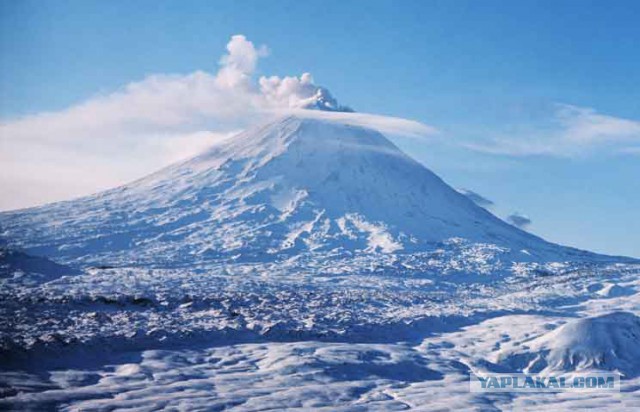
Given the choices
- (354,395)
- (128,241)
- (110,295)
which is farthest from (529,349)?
(128,241)

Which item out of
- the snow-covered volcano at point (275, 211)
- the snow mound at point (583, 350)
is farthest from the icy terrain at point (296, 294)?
the snow-covered volcano at point (275, 211)

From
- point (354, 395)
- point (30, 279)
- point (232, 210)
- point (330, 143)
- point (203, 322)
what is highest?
point (330, 143)

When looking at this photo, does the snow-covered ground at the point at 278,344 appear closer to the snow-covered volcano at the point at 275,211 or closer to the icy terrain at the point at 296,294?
the icy terrain at the point at 296,294

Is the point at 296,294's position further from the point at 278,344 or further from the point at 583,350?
the point at 583,350

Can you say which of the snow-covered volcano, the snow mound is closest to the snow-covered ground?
the snow mound

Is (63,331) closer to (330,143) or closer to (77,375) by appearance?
(77,375)

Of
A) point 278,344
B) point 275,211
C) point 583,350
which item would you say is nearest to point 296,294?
point 278,344

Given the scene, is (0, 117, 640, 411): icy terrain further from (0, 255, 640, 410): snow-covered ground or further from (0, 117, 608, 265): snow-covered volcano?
(0, 117, 608, 265): snow-covered volcano
